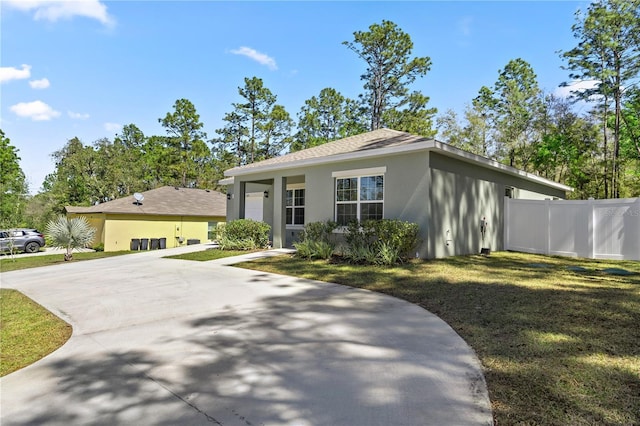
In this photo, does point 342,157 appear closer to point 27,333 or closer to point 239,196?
point 239,196

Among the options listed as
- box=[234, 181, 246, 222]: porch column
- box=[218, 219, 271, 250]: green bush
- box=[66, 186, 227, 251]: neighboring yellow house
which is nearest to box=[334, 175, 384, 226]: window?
box=[218, 219, 271, 250]: green bush

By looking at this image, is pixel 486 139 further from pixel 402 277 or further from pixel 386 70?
pixel 402 277

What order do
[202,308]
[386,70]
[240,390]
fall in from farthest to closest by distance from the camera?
[386,70]
[202,308]
[240,390]

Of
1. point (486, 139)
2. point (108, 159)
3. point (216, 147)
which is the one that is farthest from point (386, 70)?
point (108, 159)

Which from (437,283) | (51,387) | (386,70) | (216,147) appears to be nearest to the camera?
(51,387)

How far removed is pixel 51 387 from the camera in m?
3.25

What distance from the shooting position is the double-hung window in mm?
10875

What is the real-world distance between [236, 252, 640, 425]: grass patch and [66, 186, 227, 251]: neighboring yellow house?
1495 centimetres

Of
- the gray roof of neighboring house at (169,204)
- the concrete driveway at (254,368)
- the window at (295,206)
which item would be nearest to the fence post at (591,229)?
the concrete driveway at (254,368)

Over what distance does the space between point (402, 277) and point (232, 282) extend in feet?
12.7

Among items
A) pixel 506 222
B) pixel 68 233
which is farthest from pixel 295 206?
pixel 68 233

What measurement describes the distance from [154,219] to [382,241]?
16.9 m

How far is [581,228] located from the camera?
36.5ft

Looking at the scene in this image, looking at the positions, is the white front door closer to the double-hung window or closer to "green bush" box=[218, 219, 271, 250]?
"green bush" box=[218, 219, 271, 250]
